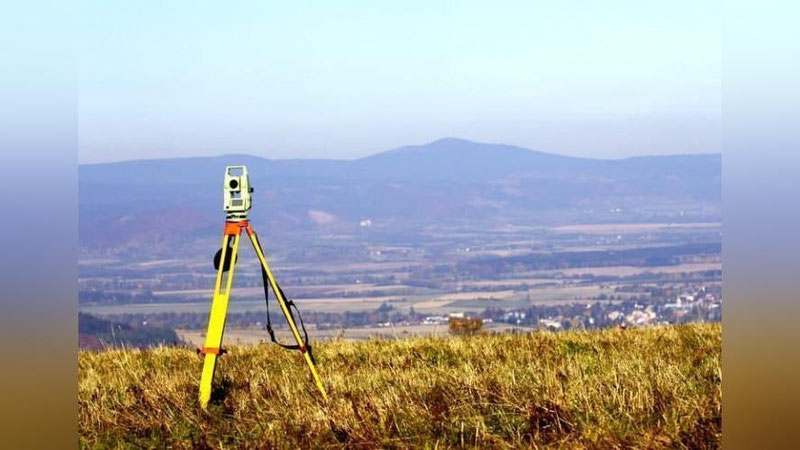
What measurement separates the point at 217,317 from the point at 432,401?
1.78 metres

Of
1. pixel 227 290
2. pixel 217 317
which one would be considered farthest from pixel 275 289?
pixel 217 317

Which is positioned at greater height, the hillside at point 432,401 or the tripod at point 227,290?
the tripod at point 227,290

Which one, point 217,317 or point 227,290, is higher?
point 227,290

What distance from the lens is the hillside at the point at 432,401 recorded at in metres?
7.57

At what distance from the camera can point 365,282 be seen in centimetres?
12231

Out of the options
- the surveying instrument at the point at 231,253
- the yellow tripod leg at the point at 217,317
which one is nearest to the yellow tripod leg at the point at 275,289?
the surveying instrument at the point at 231,253

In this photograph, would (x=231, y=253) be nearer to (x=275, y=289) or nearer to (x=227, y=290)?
(x=227, y=290)

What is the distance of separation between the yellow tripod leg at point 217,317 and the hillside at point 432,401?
241 millimetres

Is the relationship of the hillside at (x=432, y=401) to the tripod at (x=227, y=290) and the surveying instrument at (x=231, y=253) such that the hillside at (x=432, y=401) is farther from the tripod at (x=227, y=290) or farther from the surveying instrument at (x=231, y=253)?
the surveying instrument at (x=231, y=253)

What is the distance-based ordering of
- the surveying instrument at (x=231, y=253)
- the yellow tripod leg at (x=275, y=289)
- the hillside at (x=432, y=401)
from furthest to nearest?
the yellow tripod leg at (x=275, y=289) < the surveying instrument at (x=231, y=253) < the hillside at (x=432, y=401)

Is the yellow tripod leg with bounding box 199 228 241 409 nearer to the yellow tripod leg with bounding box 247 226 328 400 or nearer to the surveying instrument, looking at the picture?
the surveying instrument

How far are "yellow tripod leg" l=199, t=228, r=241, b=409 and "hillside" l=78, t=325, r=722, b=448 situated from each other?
241 mm

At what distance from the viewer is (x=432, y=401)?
8.62 m

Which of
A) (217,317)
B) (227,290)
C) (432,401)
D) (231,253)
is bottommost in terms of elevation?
(432,401)
